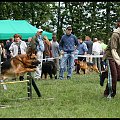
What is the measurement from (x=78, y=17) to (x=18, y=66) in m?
33.7

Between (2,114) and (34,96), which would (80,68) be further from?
(2,114)

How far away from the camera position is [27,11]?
126ft

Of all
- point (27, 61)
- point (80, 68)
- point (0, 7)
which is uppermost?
point (0, 7)

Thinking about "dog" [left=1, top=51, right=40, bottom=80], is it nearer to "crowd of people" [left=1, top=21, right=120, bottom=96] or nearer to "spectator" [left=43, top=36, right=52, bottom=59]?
"crowd of people" [left=1, top=21, right=120, bottom=96]

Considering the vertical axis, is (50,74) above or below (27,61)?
below

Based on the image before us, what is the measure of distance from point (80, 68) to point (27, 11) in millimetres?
21122

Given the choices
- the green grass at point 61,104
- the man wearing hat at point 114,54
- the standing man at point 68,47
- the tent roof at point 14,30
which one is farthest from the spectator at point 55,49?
the man wearing hat at point 114,54

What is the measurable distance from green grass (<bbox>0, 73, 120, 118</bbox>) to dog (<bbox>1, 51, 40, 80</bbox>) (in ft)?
2.03

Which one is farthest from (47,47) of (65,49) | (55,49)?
(65,49)

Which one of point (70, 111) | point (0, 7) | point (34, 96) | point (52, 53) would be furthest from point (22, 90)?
point (0, 7)

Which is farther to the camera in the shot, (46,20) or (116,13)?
(116,13)

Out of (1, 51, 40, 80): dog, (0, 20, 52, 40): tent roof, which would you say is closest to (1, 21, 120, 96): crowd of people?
(1, 51, 40, 80): dog

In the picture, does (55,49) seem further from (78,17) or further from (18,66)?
(78,17)

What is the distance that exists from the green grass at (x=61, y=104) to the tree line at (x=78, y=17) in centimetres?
2803
